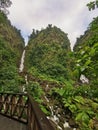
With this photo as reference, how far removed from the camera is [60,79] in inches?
1377

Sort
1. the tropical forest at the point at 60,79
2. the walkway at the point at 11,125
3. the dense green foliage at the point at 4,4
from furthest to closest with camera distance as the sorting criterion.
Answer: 1. the dense green foliage at the point at 4,4
2. the walkway at the point at 11,125
3. the tropical forest at the point at 60,79

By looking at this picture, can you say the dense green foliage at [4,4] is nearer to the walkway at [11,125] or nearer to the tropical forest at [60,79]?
the tropical forest at [60,79]

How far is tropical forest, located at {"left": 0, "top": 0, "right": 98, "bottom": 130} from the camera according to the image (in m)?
2.83

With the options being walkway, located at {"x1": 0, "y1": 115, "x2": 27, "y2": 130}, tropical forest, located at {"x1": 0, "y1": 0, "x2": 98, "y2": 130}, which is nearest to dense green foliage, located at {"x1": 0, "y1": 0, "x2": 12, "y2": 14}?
tropical forest, located at {"x1": 0, "y1": 0, "x2": 98, "y2": 130}

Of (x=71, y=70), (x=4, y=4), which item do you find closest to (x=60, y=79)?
(x=4, y=4)

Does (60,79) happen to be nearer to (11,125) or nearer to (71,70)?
(11,125)

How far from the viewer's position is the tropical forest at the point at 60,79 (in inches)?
112

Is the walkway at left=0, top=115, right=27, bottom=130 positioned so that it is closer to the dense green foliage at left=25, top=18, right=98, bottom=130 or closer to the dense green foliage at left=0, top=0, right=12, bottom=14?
the dense green foliage at left=25, top=18, right=98, bottom=130

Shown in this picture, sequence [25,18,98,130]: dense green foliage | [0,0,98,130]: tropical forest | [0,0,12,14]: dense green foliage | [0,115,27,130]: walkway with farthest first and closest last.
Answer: [0,0,12,14]: dense green foliage
[0,115,27,130]: walkway
[0,0,98,130]: tropical forest
[25,18,98,130]: dense green foliage

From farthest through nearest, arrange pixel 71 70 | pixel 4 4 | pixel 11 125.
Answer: pixel 4 4, pixel 11 125, pixel 71 70

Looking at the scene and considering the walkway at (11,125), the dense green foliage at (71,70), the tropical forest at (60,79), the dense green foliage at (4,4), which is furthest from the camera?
the dense green foliage at (4,4)

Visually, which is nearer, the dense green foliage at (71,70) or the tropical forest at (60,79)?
the dense green foliage at (71,70)

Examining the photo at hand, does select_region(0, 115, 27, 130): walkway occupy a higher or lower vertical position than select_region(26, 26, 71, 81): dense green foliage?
lower

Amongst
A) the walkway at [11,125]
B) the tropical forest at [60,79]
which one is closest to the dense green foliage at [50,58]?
the tropical forest at [60,79]
